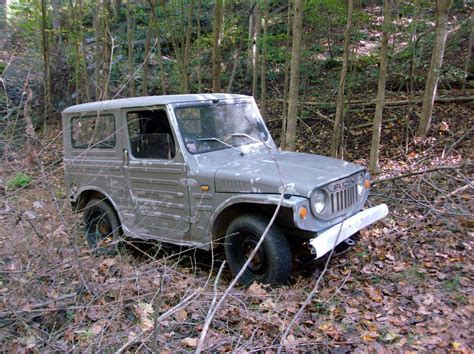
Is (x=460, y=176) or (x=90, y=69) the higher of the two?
(x=90, y=69)

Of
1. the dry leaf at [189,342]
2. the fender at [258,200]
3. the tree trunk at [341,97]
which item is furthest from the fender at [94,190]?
the tree trunk at [341,97]

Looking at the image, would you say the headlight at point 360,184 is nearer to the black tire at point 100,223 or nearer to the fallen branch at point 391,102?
the black tire at point 100,223

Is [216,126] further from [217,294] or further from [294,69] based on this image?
[217,294]

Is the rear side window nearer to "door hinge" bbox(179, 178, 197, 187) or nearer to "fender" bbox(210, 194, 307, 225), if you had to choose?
"door hinge" bbox(179, 178, 197, 187)

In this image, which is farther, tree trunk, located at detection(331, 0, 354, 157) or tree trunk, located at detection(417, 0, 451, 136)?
tree trunk, located at detection(417, 0, 451, 136)

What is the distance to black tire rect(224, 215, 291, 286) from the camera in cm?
379

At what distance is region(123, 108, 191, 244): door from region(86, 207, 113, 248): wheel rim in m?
0.77

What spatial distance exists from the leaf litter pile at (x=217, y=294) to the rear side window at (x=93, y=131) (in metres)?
1.30

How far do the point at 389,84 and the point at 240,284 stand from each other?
8.16m

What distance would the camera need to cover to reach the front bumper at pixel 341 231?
3.48 m

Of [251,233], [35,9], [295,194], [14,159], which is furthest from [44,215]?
[35,9]

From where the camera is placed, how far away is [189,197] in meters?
4.43

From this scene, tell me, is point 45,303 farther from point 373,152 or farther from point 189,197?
point 373,152

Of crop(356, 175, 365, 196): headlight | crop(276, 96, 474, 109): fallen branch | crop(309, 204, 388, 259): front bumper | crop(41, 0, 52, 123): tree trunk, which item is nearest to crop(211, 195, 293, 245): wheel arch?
crop(309, 204, 388, 259): front bumper
